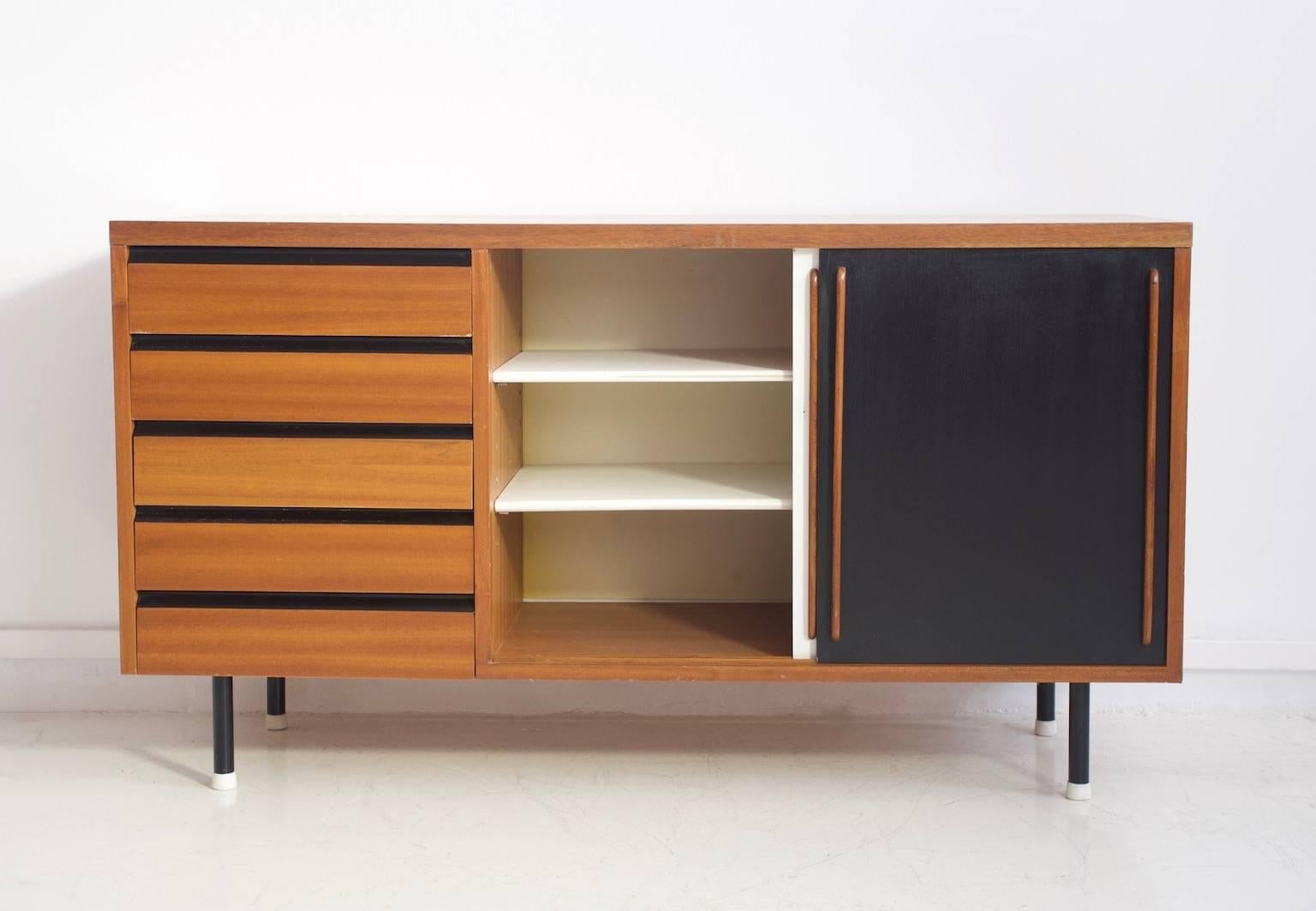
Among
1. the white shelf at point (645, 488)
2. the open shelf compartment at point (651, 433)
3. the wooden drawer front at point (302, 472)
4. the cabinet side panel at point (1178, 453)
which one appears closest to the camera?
the cabinet side panel at point (1178, 453)

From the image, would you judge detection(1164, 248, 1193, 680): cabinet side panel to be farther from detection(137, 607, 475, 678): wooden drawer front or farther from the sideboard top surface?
detection(137, 607, 475, 678): wooden drawer front

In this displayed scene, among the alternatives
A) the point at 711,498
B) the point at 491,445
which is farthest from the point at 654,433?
the point at 491,445

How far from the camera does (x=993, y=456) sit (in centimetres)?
262

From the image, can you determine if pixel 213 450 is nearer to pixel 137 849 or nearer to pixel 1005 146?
pixel 137 849

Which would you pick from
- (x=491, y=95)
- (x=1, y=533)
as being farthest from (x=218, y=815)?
(x=491, y=95)

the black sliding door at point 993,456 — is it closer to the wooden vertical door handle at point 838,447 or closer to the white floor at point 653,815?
the wooden vertical door handle at point 838,447

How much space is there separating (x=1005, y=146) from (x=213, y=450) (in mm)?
1826

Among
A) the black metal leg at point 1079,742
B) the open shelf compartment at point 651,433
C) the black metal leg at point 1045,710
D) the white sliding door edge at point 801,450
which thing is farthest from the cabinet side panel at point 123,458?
the black metal leg at point 1045,710

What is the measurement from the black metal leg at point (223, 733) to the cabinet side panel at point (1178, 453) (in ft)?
5.86

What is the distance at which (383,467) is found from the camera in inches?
105

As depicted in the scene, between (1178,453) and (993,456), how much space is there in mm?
325

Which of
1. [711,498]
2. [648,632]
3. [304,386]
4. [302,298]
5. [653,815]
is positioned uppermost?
[302,298]

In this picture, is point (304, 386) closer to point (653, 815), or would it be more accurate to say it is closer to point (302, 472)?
point (302, 472)

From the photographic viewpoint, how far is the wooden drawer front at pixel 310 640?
8.88 ft
